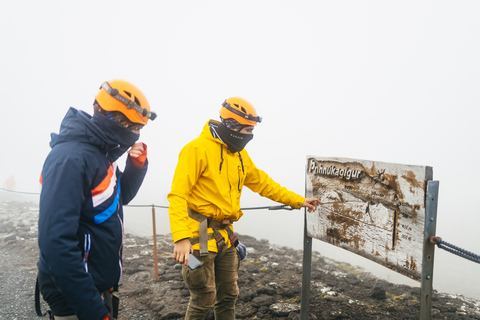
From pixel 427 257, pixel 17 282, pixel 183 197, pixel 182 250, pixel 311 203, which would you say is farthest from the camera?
→ pixel 17 282

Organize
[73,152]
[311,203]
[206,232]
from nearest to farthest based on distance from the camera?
1. [73,152]
2. [206,232]
3. [311,203]

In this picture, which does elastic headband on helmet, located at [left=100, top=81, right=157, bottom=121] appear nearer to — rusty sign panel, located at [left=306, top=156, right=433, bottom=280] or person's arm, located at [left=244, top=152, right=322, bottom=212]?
person's arm, located at [left=244, top=152, right=322, bottom=212]

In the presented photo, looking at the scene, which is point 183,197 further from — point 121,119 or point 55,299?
point 55,299

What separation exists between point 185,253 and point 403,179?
6.81ft

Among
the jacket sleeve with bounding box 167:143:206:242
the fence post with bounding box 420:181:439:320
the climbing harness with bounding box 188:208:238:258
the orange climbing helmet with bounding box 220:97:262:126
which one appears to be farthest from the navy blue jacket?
the fence post with bounding box 420:181:439:320

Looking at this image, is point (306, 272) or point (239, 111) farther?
point (306, 272)

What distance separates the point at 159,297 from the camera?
541cm

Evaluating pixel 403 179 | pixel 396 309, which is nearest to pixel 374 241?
pixel 403 179

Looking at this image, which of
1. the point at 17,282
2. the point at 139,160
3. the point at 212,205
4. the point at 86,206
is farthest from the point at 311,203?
the point at 17,282

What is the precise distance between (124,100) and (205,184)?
1.26 metres

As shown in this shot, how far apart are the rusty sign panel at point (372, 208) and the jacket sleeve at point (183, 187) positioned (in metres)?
1.56

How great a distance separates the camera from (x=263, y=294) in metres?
5.38

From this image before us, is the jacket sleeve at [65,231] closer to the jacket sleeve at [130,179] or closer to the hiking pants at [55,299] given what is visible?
the hiking pants at [55,299]

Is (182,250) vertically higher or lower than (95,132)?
lower
